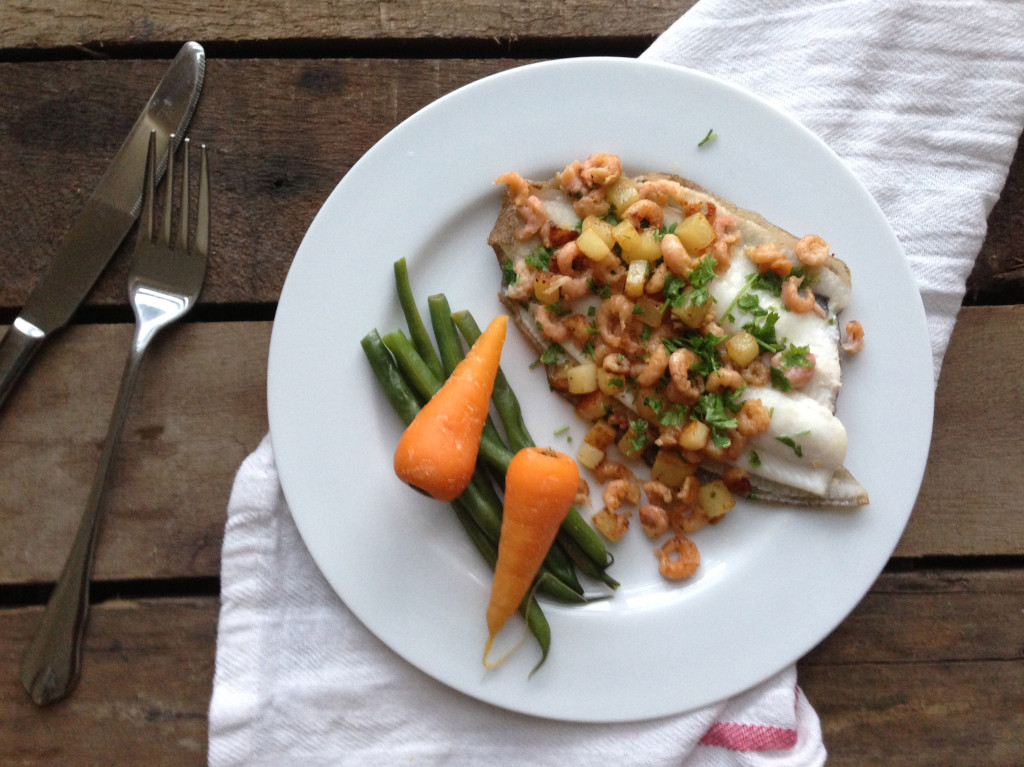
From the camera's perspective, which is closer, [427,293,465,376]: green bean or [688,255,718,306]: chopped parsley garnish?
[688,255,718,306]: chopped parsley garnish

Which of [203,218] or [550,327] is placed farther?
[203,218]

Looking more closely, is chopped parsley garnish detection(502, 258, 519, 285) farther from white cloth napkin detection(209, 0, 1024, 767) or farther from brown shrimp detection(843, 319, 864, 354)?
brown shrimp detection(843, 319, 864, 354)

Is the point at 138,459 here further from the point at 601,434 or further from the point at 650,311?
the point at 650,311

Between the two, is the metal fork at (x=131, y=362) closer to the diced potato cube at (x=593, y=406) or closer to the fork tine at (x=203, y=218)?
the fork tine at (x=203, y=218)

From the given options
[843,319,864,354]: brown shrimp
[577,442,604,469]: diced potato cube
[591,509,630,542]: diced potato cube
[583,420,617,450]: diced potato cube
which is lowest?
[591,509,630,542]: diced potato cube

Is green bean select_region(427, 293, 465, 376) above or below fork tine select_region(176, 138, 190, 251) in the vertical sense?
below

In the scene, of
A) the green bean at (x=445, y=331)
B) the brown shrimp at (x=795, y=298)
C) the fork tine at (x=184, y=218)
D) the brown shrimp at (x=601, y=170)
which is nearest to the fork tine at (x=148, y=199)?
the fork tine at (x=184, y=218)

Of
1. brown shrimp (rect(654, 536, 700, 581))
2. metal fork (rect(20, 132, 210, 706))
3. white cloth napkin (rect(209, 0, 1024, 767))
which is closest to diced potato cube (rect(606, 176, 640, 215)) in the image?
white cloth napkin (rect(209, 0, 1024, 767))

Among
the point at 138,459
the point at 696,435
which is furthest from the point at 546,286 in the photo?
the point at 138,459
